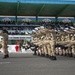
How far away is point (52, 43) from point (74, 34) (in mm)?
2766

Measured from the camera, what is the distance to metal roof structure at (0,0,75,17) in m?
40.6

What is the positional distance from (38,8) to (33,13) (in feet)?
12.8

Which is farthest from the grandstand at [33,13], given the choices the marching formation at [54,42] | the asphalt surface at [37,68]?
the asphalt surface at [37,68]

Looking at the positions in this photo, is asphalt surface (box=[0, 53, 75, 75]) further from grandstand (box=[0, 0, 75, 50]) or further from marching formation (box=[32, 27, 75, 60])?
grandstand (box=[0, 0, 75, 50])

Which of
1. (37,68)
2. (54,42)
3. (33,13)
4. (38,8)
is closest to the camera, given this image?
(37,68)

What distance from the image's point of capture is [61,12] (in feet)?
156

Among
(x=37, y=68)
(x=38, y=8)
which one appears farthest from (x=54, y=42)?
(x=38, y=8)

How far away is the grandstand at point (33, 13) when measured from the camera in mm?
40906

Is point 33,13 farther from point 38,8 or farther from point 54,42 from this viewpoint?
point 54,42

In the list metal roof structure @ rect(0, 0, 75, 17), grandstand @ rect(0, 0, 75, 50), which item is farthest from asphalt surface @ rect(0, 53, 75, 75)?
metal roof structure @ rect(0, 0, 75, 17)

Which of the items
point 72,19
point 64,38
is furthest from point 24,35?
point 64,38

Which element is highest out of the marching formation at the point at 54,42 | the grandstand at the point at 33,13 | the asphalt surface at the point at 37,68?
the grandstand at the point at 33,13

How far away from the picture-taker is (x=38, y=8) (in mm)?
43719

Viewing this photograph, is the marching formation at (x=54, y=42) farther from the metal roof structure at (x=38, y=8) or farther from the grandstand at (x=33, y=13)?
the metal roof structure at (x=38, y=8)
